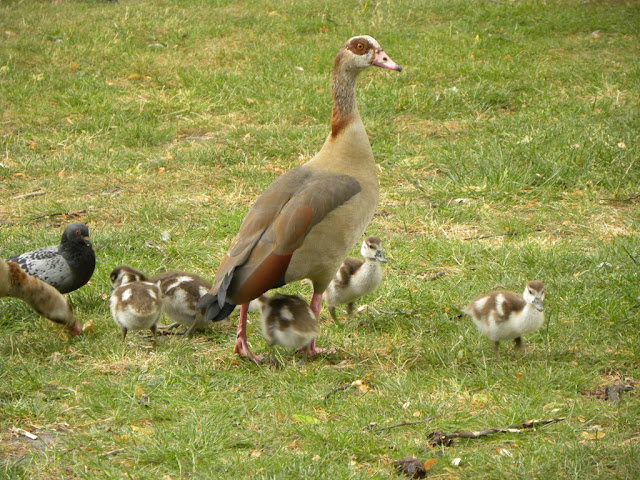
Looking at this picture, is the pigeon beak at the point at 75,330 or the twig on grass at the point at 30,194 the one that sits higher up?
the pigeon beak at the point at 75,330

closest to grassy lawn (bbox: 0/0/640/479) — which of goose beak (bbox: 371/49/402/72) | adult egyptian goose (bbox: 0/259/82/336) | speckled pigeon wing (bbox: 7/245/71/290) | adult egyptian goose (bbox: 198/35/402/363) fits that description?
adult egyptian goose (bbox: 0/259/82/336)

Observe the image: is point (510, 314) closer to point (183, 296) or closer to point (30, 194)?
point (183, 296)

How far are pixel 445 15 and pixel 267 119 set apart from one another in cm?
486

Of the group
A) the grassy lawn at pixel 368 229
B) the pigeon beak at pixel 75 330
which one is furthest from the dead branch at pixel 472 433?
the pigeon beak at pixel 75 330

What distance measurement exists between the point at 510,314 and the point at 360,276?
1214 mm

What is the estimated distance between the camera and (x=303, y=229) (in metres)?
5.27

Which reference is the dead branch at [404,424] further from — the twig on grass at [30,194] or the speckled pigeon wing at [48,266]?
the twig on grass at [30,194]

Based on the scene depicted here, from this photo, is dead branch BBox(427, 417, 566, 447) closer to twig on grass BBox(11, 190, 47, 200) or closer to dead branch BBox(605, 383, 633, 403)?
dead branch BBox(605, 383, 633, 403)

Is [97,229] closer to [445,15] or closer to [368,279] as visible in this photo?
[368,279]

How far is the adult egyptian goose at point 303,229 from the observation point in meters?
5.11

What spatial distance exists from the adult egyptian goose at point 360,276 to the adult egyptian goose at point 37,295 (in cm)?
178

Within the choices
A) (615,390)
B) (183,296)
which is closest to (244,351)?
(183,296)

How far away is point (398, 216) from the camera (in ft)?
25.7

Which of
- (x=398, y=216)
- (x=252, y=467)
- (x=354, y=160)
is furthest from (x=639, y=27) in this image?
(x=252, y=467)
